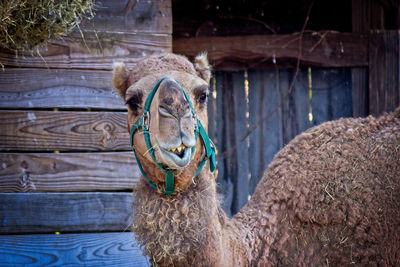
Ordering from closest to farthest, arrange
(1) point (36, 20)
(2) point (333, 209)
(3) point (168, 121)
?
(3) point (168, 121), (2) point (333, 209), (1) point (36, 20)

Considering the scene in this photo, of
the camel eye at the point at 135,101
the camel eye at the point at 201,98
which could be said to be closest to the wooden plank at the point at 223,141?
the camel eye at the point at 201,98

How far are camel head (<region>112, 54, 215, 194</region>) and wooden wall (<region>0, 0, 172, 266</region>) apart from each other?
769 mm

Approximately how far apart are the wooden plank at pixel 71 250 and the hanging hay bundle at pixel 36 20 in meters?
1.48

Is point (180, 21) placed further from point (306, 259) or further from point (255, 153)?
point (306, 259)

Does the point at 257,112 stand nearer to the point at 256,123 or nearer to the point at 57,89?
the point at 256,123

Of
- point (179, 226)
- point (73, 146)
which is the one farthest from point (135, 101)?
point (73, 146)

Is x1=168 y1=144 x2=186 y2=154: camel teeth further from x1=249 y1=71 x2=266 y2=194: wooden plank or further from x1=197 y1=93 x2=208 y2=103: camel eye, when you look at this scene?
x1=249 y1=71 x2=266 y2=194: wooden plank

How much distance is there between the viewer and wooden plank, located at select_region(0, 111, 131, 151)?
3141 millimetres

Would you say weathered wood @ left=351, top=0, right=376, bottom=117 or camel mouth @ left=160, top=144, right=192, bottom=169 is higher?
weathered wood @ left=351, top=0, right=376, bottom=117

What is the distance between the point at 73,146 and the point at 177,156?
4.89 ft

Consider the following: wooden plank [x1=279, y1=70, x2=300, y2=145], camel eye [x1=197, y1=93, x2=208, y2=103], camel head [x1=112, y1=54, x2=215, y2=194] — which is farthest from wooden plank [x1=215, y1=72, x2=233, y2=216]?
camel eye [x1=197, y1=93, x2=208, y2=103]

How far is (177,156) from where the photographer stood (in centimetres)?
206

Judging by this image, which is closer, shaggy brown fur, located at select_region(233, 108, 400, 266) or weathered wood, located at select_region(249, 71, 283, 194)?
shaggy brown fur, located at select_region(233, 108, 400, 266)

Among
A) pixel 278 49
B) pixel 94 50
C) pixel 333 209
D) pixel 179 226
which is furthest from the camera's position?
pixel 278 49
